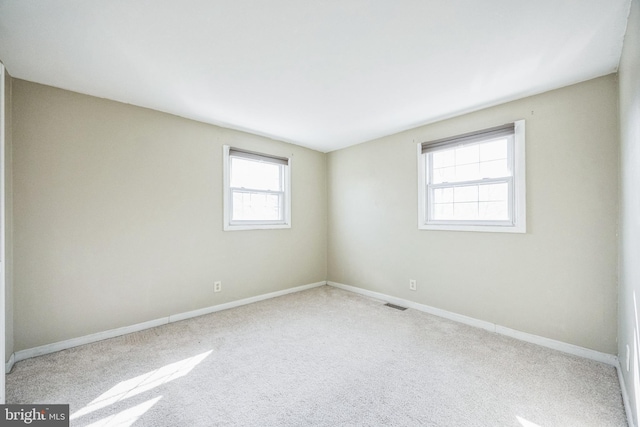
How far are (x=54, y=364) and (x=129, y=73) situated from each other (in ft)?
8.07

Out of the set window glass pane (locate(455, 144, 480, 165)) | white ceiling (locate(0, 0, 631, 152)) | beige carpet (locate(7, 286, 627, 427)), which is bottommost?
beige carpet (locate(7, 286, 627, 427))

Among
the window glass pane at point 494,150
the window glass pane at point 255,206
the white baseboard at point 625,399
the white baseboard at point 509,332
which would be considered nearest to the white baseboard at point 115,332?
the window glass pane at point 255,206

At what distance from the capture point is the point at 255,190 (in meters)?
3.97

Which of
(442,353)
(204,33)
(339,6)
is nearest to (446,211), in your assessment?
(442,353)

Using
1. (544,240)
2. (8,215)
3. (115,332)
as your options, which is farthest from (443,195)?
(8,215)

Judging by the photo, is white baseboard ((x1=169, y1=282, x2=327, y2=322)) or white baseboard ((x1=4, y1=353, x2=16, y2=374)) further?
white baseboard ((x1=169, y1=282, x2=327, y2=322))

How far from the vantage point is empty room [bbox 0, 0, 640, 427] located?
1.69 meters

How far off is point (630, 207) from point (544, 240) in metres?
0.92

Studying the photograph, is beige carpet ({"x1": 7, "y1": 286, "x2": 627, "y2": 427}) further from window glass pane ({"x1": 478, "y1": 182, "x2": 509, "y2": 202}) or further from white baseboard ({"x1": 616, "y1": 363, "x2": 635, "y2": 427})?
window glass pane ({"x1": 478, "y1": 182, "x2": 509, "y2": 202})

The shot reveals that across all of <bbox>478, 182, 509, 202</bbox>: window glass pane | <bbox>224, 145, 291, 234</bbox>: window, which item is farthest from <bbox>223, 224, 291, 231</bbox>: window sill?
<bbox>478, 182, 509, 202</bbox>: window glass pane

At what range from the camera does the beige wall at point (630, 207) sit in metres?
1.50

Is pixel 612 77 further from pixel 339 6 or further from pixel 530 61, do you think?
pixel 339 6

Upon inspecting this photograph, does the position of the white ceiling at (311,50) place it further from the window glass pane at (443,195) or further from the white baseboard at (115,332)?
the white baseboard at (115,332)

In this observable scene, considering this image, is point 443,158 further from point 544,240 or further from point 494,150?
point 544,240
